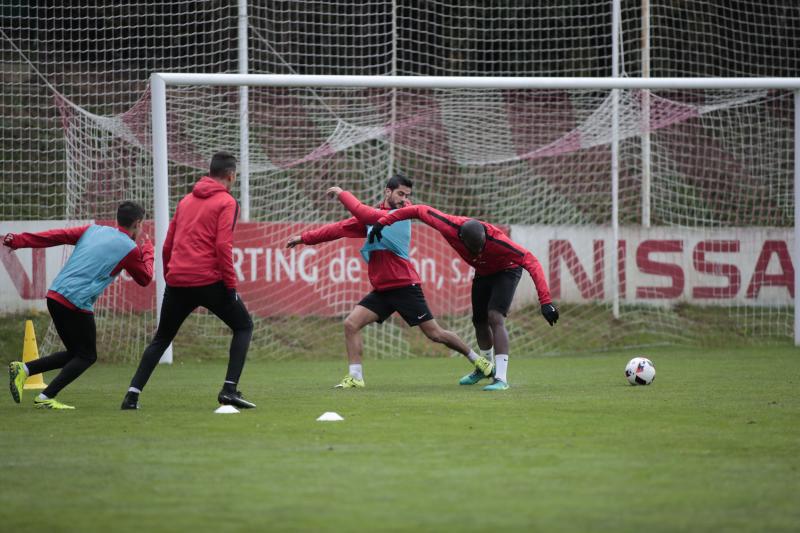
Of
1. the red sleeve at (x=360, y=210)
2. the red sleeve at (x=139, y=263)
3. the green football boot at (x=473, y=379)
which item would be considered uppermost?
the red sleeve at (x=360, y=210)

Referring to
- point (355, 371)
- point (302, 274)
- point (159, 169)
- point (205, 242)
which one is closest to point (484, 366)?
point (355, 371)

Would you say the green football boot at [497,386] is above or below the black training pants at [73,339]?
below

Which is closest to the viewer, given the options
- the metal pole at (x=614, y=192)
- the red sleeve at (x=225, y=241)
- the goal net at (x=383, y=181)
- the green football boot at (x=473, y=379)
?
the red sleeve at (x=225, y=241)

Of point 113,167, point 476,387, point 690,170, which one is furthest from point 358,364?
point 690,170

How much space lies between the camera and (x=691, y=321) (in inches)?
728

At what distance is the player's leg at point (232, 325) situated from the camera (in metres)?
8.85

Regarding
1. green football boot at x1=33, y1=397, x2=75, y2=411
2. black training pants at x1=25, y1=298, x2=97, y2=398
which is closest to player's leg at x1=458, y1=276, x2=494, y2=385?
black training pants at x1=25, y1=298, x2=97, y2=398

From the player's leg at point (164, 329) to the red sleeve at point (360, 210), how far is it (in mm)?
2177

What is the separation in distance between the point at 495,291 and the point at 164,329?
10.8ft

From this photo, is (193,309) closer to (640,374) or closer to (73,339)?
(73,339)

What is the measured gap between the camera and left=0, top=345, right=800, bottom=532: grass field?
4852 mm

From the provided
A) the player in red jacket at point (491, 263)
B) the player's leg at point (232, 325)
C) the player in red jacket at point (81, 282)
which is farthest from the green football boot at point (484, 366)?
the player in red jacket at point (81, 282)

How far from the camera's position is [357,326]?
11.3 meters

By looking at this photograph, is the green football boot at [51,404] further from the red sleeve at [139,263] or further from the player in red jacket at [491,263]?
the player in red jacket at [491,263]
